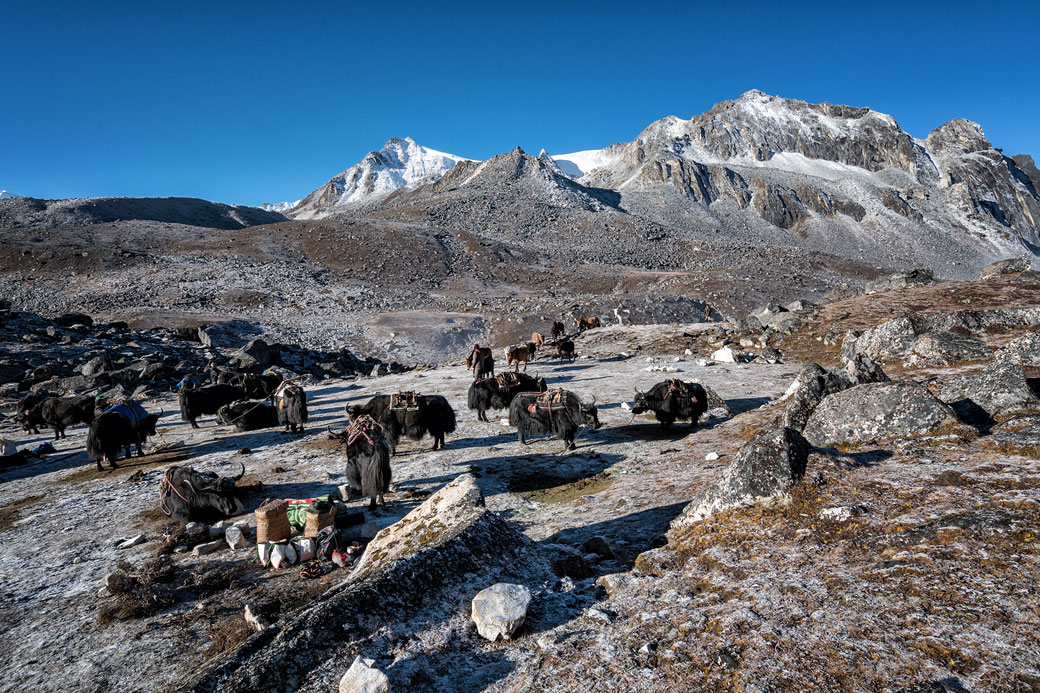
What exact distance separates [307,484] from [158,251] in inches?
2067

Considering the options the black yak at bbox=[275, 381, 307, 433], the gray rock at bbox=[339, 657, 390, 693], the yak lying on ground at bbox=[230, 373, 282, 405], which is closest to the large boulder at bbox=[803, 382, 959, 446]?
the gray rock at bbox=[339, 657, 390, 693]

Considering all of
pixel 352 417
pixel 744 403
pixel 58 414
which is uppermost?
pixel 58 414

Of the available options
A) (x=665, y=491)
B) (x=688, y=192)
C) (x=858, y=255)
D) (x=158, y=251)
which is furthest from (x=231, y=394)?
(x=688, y=192)

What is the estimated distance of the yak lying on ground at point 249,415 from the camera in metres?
12.6

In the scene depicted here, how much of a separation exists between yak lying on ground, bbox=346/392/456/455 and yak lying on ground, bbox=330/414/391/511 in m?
2.32

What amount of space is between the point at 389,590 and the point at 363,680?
2.53 feet

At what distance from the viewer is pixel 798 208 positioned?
96.0 meters

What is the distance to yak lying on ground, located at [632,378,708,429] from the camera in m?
10.5

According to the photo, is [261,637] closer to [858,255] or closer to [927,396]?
[927,396]

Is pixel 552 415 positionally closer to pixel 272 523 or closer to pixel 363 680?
pixel 272 523

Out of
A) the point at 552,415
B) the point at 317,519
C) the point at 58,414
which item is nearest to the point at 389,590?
the point at 317,519

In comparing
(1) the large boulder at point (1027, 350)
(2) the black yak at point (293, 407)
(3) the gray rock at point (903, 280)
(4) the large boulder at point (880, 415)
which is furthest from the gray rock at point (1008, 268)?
(2) the black yak at point (293, 407)

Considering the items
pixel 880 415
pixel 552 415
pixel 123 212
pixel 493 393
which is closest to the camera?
pixel 880 415

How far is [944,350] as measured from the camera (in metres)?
12.4
